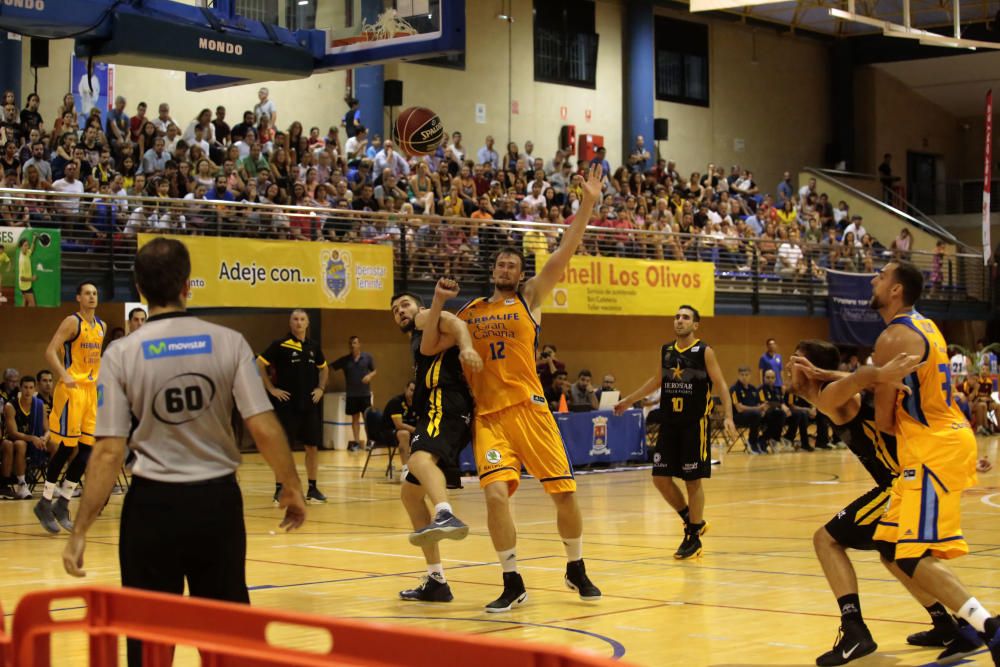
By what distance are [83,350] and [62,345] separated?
0.20 metres

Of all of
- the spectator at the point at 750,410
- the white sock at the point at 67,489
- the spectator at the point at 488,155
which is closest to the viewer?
the white sock at the point at 67,489

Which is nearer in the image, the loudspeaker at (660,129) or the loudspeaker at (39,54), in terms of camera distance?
the loudspeaker at (39,54)

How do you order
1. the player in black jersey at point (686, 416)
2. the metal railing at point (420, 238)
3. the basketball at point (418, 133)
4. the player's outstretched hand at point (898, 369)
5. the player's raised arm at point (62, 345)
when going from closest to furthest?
1. the player's outstretched hand at point (898, 369)
2. the player in black jersey at point (686, 416)
3. the player's raised arm at point (62, 345)
4. the metal railing at point (420, 238)
5. the basketball at point (418, 133)

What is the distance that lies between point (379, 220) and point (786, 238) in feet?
39.8

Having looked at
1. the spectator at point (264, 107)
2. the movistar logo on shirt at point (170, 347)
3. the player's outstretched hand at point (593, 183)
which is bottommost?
the movistar logo on shirt at point (170, 347)

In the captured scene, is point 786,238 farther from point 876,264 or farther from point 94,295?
point 94,295

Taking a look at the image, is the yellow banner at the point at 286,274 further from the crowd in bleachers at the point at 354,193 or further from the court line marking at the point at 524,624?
the court line marking at the point at 524,624

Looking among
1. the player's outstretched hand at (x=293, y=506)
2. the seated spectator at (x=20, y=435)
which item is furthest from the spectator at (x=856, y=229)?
the player's outstretched hand at (x=293, y=506)

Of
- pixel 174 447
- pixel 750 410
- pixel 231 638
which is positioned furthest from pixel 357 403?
pixel 231 638

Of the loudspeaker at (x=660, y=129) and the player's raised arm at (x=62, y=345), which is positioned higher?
the loudspeaker at (x=660, y=129)

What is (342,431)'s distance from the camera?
77.3 feet

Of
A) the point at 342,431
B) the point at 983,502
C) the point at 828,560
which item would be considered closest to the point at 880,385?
the point at 828,560

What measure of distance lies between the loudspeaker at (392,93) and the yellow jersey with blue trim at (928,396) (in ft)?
73.7

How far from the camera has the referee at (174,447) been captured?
487 centimetres
